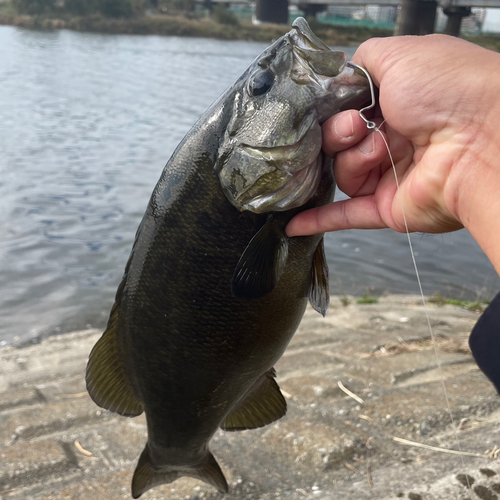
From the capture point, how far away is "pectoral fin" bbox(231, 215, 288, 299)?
183 cm

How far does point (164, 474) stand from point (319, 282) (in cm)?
122

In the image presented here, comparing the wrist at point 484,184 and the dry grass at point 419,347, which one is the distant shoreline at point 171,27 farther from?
the wrist at point 484,184

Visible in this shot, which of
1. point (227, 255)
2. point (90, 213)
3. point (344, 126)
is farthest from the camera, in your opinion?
point (90, 213)

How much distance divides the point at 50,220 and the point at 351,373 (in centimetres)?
662

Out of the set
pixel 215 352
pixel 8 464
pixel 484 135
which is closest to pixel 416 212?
pixel 484 135

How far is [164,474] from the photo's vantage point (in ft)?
8.13

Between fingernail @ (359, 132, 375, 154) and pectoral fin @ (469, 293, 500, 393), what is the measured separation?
97cm

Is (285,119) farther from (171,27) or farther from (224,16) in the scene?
Result: (224,16)

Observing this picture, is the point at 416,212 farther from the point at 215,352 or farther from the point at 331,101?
the point at 215,352

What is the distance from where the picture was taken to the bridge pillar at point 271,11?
45578 mm

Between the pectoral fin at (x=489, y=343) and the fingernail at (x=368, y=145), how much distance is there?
969mm

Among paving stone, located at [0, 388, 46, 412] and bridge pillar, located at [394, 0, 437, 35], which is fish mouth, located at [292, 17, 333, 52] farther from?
bridge pillar, located at [394, 0, 437, 35]

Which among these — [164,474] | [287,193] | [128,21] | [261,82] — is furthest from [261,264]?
[128,21]

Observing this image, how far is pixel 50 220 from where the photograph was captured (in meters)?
8.88
